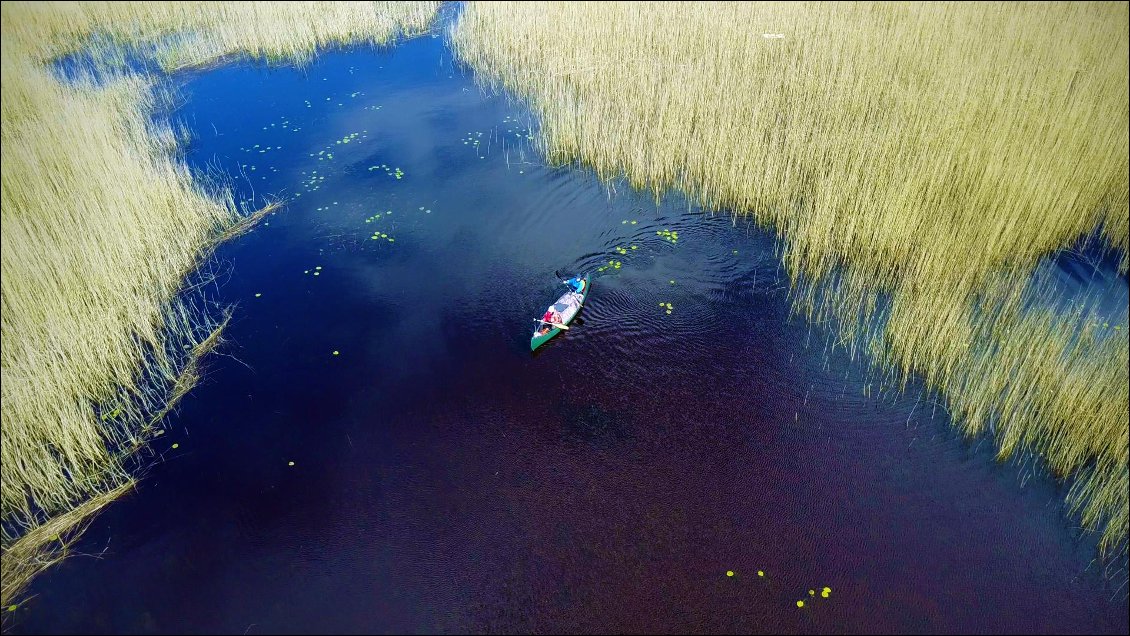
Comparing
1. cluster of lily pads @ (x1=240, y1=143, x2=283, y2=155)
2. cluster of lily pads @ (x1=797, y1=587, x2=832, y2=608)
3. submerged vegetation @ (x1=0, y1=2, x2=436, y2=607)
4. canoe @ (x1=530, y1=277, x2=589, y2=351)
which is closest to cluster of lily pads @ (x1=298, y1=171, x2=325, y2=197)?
submerged vegetation @ (x1=0, y1=2, x2=436, y2=607)

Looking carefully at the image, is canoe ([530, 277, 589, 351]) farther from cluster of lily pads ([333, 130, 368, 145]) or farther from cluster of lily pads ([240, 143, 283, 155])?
cluster of lily pads ([240, 143, 283, 155])

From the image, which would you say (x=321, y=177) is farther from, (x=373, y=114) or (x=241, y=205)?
(x=373, y=114)

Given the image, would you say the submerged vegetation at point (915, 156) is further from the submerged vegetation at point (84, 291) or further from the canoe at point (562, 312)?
the submerged vegetation at point (84, 291)

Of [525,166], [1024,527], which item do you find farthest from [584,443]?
[525,166]

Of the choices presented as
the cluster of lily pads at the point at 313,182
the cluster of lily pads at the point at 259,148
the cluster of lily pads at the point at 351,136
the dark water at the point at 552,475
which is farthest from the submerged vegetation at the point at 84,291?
the cluster of lily pads at the point at 351,136

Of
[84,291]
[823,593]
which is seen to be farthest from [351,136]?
[823,593]
